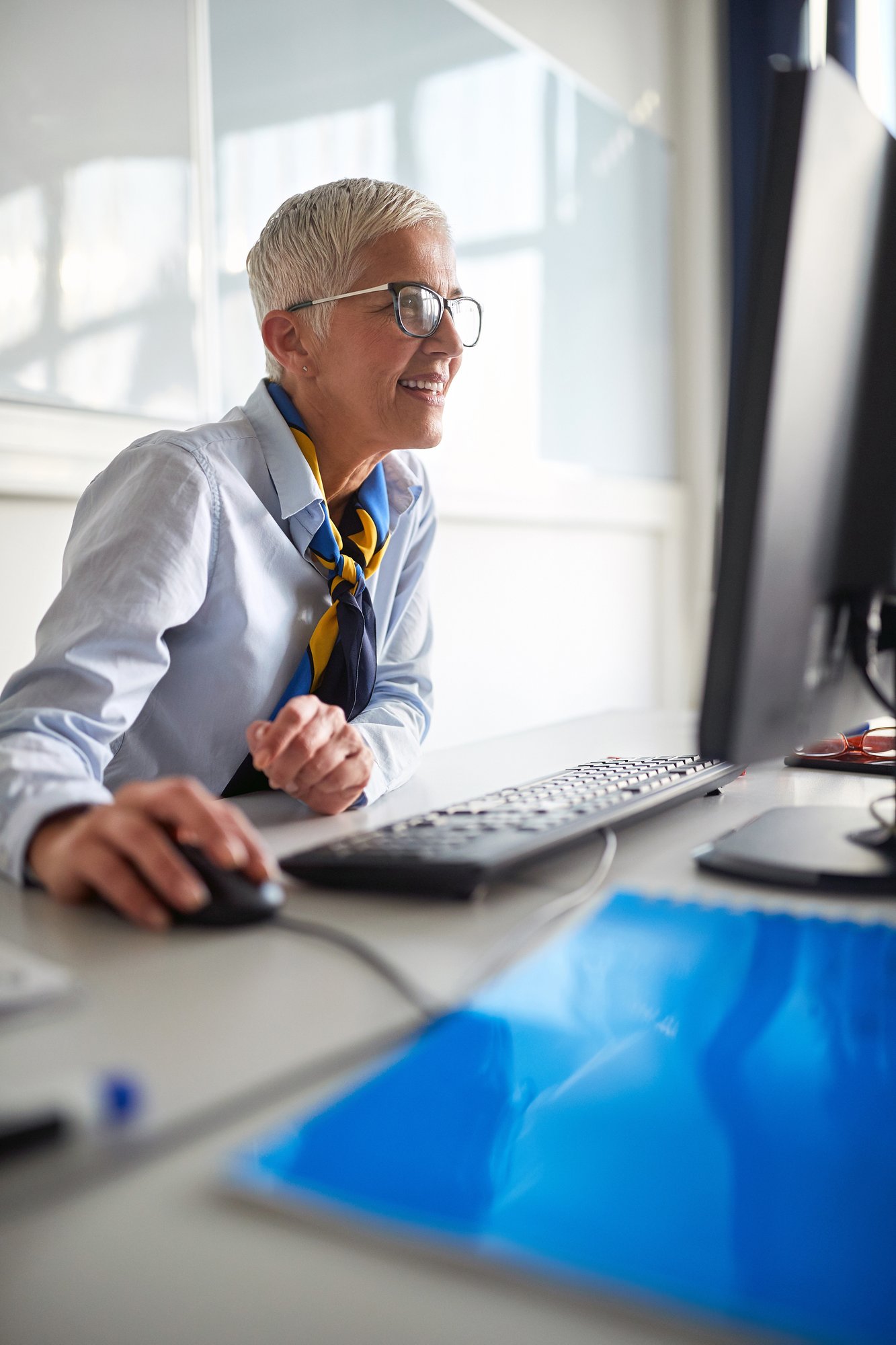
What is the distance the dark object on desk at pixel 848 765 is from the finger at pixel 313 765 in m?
0.48

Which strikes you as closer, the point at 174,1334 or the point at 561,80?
the point at 174,1334

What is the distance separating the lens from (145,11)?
201 centimetres

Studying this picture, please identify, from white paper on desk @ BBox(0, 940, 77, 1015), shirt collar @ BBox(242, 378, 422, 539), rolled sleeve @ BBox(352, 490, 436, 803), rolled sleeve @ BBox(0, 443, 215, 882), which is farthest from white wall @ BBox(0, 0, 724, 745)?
white paper on desk @ BBox(0, 940, 77, 1015)

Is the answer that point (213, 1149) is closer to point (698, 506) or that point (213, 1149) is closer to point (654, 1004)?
point (654, 1004)

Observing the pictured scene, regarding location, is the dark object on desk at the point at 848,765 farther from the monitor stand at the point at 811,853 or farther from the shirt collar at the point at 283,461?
the shirt collar at the point at 283,461

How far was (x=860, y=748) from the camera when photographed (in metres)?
1.18

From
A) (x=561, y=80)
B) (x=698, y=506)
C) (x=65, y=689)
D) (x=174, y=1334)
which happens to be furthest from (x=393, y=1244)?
(x=698, y=506)

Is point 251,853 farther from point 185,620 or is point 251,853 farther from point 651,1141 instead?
point 185,620

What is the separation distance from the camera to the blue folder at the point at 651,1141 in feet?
1.01

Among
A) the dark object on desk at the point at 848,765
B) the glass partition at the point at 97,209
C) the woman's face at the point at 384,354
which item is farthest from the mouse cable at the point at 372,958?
the glass partition at the point at 97,209

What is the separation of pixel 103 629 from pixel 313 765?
21cm

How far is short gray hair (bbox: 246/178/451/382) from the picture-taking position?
4.27ft

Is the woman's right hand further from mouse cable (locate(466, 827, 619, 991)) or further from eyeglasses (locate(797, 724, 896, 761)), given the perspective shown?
eyeglasses (locate(797, 724, 896, 761))

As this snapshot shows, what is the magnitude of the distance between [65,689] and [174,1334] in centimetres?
67
